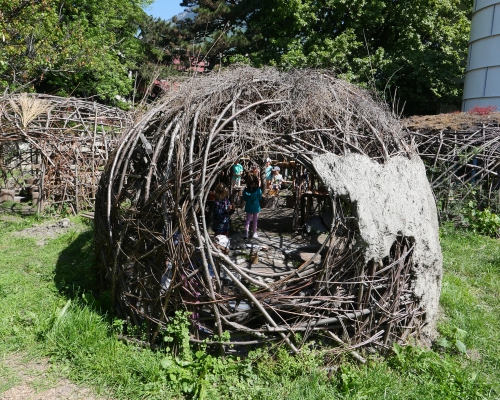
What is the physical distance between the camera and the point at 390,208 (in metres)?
4.23

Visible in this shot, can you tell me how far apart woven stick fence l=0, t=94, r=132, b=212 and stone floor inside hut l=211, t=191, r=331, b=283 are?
156 inches

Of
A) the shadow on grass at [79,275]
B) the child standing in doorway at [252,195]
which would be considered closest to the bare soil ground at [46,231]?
the shadow on grass at [79,275]

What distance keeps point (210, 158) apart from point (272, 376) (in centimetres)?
217

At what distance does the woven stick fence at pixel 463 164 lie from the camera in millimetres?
9242

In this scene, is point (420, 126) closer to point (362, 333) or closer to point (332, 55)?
point (332, 55)

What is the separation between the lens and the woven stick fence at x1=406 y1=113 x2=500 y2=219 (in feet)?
30.3

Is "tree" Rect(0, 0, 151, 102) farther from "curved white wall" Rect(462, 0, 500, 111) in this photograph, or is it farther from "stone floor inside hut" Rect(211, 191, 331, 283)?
"curved white wall" Rect(462, 0, 500, 111)

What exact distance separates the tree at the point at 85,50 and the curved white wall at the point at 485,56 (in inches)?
565

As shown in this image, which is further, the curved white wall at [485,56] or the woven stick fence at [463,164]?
the curved white wall at [485,56]

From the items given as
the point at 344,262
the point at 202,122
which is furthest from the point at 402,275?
the point at 202,122

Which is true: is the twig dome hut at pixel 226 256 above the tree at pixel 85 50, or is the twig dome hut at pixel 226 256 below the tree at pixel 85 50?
below

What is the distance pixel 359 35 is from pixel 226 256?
18663 mm

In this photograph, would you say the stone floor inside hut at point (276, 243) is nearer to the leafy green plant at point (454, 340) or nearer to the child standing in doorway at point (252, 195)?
the child standing in doorway at point (252, 195)

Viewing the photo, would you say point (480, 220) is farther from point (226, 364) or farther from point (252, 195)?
point (226, 364)
